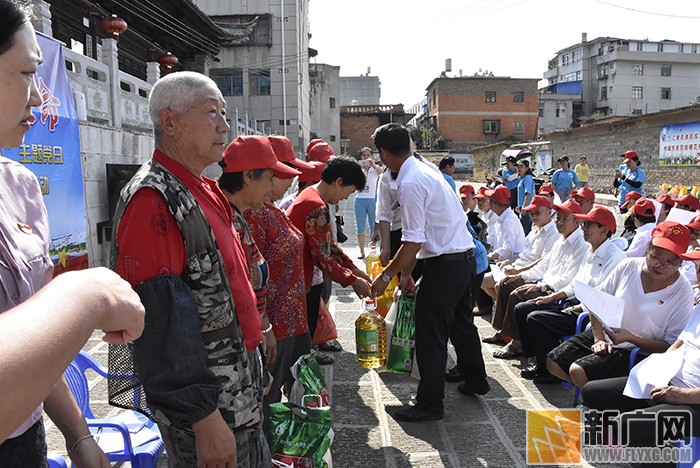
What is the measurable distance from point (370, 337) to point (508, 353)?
1.44 meters

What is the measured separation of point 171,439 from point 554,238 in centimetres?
452

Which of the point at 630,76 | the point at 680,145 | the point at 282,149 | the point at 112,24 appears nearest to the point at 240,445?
the point at 282,149

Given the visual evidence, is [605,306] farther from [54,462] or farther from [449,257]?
[54,462]

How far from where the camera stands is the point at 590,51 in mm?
50688

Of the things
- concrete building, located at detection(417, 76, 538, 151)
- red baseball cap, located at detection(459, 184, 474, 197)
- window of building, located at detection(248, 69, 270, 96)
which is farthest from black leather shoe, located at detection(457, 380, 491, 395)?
concrete building, located at detection(417, 76, 538, 151)

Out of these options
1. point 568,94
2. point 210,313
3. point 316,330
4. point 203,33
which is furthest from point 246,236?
point 568,94

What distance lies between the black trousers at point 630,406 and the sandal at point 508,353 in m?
1.59

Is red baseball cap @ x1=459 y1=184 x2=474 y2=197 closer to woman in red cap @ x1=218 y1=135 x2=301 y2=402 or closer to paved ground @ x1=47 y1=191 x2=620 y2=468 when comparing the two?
paved ground @ x1=47 y1=191 x2=620 y2=468

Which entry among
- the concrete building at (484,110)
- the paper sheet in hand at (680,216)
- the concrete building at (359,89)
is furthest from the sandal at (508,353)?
the concrete building at (359,89)

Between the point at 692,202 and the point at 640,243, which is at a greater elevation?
the point at 692,202

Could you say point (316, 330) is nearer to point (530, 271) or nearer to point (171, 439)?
point (530, 271)

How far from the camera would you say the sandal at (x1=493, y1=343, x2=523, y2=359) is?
4770 millimetres

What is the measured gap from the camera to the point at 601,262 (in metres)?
4.04

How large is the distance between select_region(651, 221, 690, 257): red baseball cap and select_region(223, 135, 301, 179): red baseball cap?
235 centimetres
